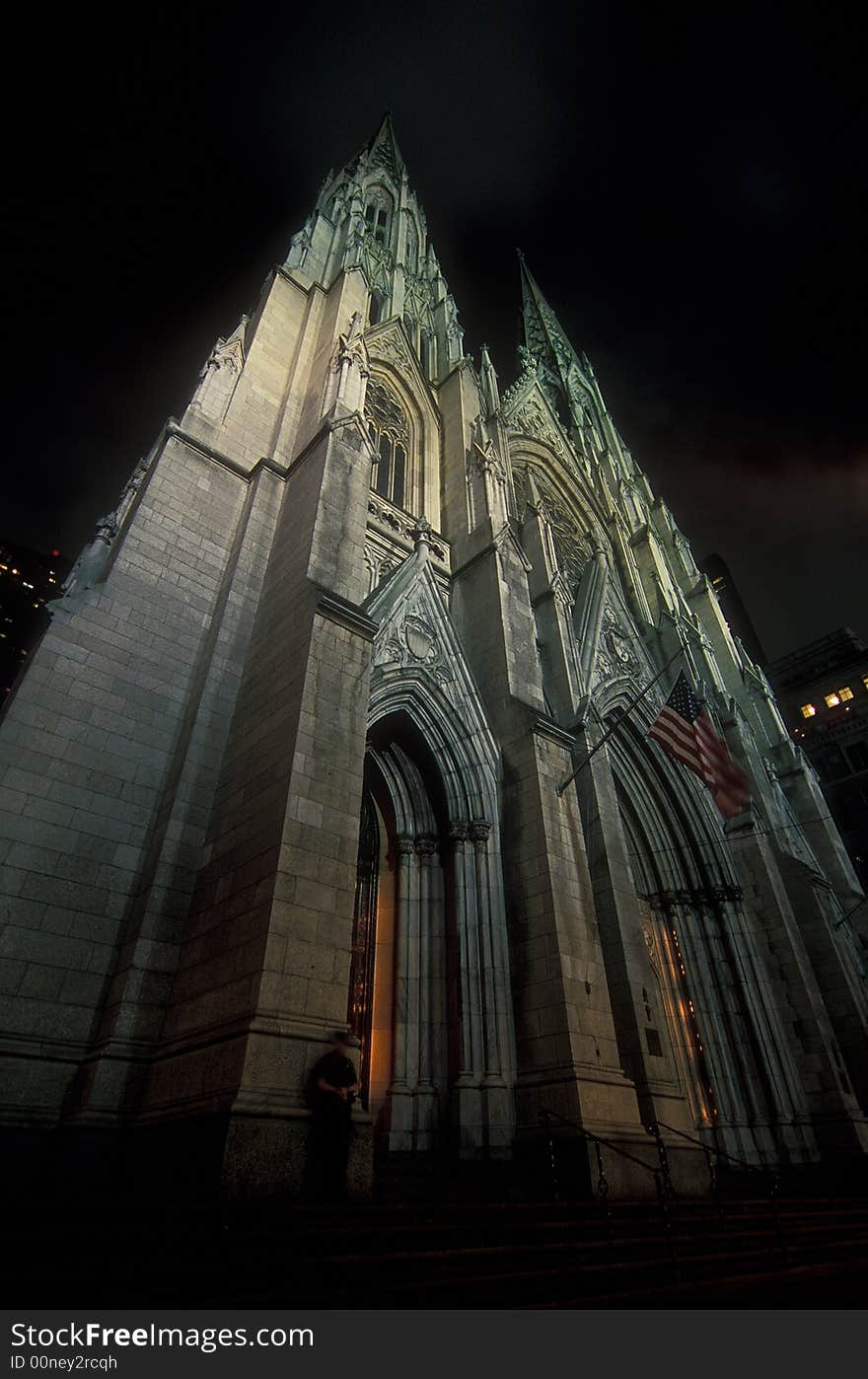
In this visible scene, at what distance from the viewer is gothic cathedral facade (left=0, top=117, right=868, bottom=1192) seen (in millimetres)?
7203

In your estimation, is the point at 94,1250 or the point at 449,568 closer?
the point at 94,1250

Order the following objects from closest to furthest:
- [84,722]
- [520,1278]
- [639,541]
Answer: [520,1278], [84,722], [639,541]

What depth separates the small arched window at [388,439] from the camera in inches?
763

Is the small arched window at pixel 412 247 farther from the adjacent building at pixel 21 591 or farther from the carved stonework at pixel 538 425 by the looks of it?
the adjacent building at pixel 21 591

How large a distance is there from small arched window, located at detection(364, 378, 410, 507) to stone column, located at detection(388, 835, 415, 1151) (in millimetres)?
10761

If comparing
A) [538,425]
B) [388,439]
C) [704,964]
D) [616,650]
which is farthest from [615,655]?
[538,425]

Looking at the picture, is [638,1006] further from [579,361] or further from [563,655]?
[579,361]

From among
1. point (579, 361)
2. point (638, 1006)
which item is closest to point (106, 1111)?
point (638, 1006)

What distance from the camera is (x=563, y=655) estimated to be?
54.5 feet

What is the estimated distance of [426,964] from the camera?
11.2 metres

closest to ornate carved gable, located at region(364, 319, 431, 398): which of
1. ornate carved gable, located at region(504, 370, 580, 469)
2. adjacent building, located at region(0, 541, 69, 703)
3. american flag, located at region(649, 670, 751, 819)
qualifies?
ornate carved gable, located at region(504, 370, 580, 469)

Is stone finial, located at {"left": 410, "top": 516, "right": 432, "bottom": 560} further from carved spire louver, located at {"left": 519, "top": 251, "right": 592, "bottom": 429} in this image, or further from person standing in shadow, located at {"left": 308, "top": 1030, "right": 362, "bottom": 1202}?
carved spire louver, located at {"left": 519, "top": 251, "right": 592, "bottom": 429}

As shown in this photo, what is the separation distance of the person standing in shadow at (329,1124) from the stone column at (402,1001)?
4357 mm

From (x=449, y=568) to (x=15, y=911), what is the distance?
12644 mm
